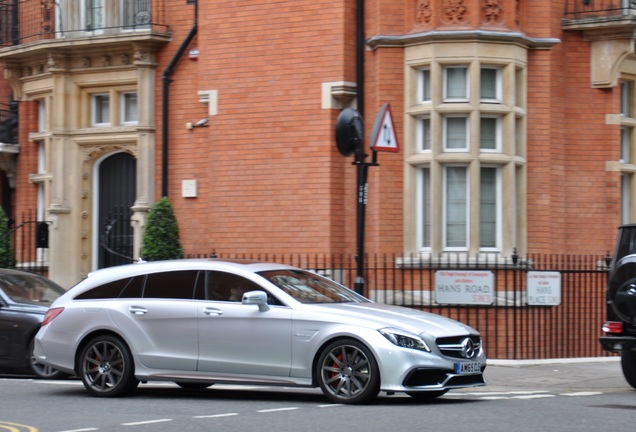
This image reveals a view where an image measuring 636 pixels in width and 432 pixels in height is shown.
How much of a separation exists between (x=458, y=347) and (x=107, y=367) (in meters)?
3.87

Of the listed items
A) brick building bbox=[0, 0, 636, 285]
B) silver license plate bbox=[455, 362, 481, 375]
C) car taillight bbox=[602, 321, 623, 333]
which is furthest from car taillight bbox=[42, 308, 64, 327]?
car taillight bbox=[602, 321, 623, 333]

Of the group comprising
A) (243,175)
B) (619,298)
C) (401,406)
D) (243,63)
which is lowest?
(401,406)

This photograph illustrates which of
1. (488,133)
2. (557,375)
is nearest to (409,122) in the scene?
(488,133)

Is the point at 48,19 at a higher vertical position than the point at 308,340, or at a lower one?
higher

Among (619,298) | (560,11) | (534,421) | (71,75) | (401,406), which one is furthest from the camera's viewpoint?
Answer: (71,75)

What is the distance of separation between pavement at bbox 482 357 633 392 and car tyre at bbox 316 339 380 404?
9.75 ft

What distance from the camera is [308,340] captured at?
12047 millimetres

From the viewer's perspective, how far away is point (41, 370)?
15531mm

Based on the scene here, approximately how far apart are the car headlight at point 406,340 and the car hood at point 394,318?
0.07 m

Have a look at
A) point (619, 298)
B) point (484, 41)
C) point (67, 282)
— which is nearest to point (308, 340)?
point (619, 298)

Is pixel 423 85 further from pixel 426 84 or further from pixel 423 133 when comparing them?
pixel 423 133

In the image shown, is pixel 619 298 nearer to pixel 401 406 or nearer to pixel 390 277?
pixel 401 406

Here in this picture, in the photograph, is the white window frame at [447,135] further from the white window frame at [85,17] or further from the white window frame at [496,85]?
the white window frame at [85,17]

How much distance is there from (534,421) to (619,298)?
111 inches
